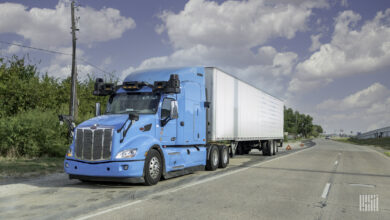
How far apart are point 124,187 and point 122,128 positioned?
1.61 m

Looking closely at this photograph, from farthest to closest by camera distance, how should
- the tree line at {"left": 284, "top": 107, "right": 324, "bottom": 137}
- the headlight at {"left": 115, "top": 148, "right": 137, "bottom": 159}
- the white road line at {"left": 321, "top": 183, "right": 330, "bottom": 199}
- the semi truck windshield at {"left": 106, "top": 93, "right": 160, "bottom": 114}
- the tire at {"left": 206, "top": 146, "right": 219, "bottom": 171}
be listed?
the tree line at {"left": 284, "top": 107, "right": 324, "bottom": 137}, the tire at {"left": 206, "top": 146, "right": 219, "bottom": 171}, the semi truck windshield at {"left": 106, "top": 93, "right": 160, "bottom": 114}, the headlight at {"left": 115, "top": 148, "right": 137, "bottom": 159}, the white road line at {"left": 321, "top": 183, "right": 330, "bottom": 199}

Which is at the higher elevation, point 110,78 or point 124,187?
point 110,78

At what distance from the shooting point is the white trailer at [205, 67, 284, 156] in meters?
13.9

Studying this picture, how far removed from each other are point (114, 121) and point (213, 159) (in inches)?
216

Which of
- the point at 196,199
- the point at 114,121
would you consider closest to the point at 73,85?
the point at 114,121

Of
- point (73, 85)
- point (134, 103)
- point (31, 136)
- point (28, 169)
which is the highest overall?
point (73, 85)

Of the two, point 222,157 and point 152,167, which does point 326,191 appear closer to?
point 152,167

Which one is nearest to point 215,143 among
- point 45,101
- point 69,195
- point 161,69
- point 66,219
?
point 161,69

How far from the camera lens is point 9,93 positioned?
928 inches

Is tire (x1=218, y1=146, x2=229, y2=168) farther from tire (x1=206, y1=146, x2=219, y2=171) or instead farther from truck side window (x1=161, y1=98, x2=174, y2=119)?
truck side window (x1=161, y1=98, x2=174, y2=119)

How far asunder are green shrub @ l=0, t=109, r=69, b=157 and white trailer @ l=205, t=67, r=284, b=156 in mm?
8030

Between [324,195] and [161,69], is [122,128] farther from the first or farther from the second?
[324,195]

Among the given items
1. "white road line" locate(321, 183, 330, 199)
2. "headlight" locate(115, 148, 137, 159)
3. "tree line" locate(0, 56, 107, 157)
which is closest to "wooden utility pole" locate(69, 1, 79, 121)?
"tree line" locate(0, 56, 107, 157)

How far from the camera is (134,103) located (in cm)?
1026
